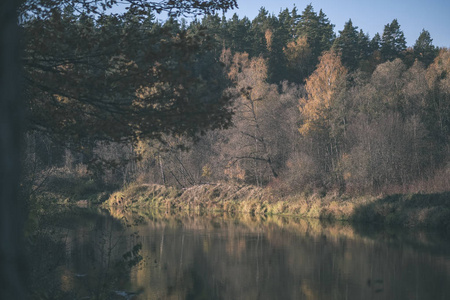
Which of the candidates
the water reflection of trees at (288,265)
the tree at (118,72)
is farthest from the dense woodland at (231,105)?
the water reflection of trees at (288,265)

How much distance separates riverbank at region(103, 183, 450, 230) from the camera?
22219mm

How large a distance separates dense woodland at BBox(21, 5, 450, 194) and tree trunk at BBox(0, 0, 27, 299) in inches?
124

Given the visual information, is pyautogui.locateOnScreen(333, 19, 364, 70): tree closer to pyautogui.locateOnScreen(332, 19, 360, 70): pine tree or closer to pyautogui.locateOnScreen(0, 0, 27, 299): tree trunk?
pyautogui.locateOnScreen(332, 19, 360, 70): pine tree

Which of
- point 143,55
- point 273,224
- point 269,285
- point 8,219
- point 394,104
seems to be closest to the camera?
point 8,219

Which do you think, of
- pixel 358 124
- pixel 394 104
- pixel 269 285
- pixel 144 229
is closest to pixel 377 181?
pixel 358 124

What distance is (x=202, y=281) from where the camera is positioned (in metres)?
13.5

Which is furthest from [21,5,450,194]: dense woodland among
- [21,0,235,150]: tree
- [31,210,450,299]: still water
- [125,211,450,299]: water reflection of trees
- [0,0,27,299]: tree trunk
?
[125,211,450,299]: water reflection of trees

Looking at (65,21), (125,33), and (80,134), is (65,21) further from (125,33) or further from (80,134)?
(80,134)

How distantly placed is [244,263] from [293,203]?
13638mm

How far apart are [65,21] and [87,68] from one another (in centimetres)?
81

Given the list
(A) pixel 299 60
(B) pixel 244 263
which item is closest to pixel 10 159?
(B) pixel 244 263

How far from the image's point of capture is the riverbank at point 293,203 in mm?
22219

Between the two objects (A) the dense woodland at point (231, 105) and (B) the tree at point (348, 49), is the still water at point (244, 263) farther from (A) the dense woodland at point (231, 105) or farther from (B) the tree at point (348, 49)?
(B) the tree at point (348, 49)

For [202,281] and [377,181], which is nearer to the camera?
[202,281]
